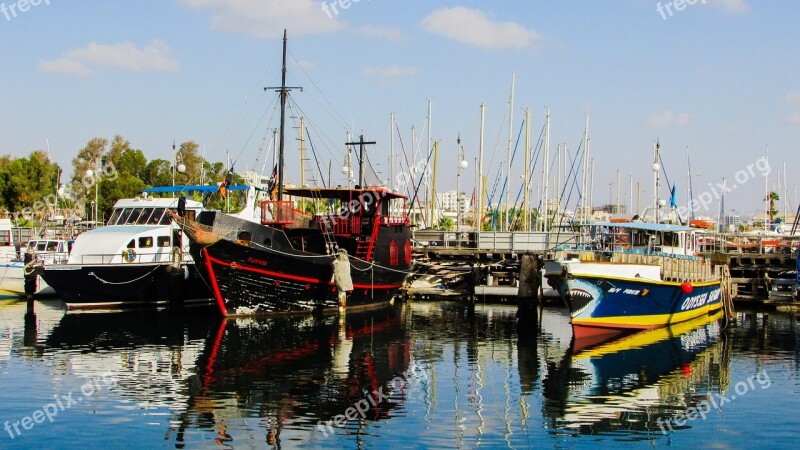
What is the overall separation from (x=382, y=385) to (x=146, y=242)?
17940mm

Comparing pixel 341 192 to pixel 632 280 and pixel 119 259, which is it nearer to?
pixel 119 259

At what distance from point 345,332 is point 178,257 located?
29.2 ft

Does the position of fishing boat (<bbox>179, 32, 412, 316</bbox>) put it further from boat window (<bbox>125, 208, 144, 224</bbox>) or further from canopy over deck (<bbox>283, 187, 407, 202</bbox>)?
boat window (<bbox>125, 208, 144, 224</bbox>)

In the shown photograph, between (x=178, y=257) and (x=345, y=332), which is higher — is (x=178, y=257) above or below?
above

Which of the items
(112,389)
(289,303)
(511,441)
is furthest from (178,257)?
(511,441)

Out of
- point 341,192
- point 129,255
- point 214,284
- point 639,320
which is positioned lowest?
point 639,320

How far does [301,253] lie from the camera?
29391mm

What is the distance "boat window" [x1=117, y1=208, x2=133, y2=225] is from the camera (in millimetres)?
35075

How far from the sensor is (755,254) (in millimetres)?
38781

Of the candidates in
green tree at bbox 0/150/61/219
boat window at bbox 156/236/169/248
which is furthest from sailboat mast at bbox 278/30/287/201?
green tree at bbox 0/150/61/219

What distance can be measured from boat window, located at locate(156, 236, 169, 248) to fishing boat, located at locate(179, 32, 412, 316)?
485 cm


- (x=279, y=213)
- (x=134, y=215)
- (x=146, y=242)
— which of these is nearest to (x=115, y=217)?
(x=134, y=215)

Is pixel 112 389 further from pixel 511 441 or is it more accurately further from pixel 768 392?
pixel 768 392

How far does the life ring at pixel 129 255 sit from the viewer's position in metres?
31.9
